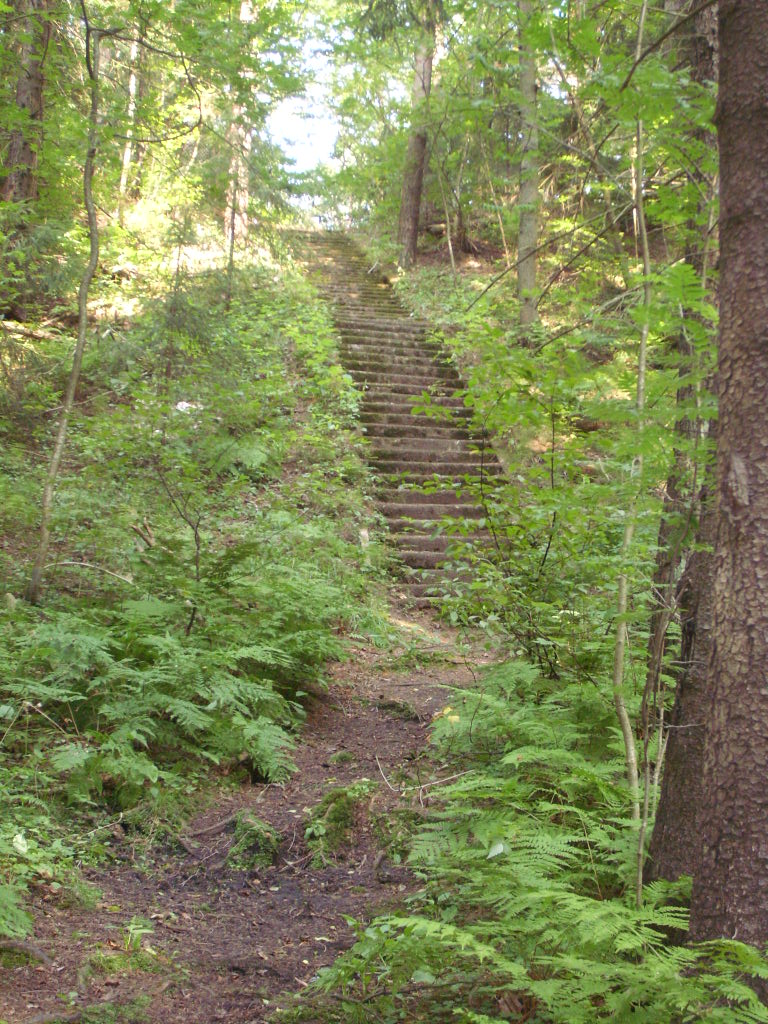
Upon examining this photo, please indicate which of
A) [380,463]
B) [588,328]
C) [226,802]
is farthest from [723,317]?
[380,463]

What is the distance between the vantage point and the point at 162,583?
5734 millimetres

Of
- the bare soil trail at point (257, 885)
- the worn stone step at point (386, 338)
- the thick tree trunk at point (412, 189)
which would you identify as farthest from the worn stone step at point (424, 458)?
the thick tree trunk at point (412, 189)

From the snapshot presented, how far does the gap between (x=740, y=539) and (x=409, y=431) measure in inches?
382

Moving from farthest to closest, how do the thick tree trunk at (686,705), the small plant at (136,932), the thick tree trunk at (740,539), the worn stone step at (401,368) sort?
the worn stone step at (401,368), the small plant at (136,932), the thick tree trunk at (686,705), the thick tree trunk at (740,539)

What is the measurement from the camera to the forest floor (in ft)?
8.47

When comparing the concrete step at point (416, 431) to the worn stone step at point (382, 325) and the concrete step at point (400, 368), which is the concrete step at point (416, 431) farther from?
the worn stone step at point (382, 325)

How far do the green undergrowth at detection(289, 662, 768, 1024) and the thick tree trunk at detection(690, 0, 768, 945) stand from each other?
176 millimetres

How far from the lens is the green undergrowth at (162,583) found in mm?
3797

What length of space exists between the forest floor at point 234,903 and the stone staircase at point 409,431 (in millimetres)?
3176

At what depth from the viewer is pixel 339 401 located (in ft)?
38.5

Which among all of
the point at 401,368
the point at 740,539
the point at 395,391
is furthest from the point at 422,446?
the point at 740,539

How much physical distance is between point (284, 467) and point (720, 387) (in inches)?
327

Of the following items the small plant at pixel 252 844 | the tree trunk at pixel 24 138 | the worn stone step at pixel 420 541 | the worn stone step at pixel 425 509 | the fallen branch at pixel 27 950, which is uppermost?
the tree trunk at pixel 24 138

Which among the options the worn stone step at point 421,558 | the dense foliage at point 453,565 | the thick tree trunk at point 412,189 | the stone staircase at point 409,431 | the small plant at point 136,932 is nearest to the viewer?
the dense foliage at point 453,565
